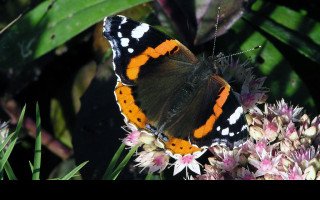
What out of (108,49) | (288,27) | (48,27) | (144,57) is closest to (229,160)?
(144,57)

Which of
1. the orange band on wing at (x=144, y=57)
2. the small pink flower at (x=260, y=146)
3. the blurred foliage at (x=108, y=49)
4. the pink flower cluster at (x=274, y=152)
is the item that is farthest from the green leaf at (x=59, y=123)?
the small pink flower at (x=260, y=146)

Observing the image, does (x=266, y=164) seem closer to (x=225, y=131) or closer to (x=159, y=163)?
(x=225, y=131)

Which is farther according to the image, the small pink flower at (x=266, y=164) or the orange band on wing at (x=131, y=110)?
the orange band on wing at (x=131, y=110)

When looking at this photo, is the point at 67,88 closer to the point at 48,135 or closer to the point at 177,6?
the point at 48,135

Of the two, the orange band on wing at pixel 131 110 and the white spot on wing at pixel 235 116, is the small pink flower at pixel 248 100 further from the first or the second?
the orange band on wing at pixel 131 110

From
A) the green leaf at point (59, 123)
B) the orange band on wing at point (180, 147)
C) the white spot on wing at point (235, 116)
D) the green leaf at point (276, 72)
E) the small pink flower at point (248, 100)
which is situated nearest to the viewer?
the white spot on wing at point (235, 116)

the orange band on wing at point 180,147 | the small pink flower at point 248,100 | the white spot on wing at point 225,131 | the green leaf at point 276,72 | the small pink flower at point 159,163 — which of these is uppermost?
the white spot on wing at point 225,131

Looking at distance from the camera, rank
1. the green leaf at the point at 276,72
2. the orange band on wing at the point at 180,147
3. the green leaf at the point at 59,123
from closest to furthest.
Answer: the orange band on wing at the point at 180,147 < the green leaf at the point at 276,72 < the green leaf at the point at 59,123

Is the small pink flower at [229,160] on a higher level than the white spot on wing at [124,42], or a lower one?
lower
